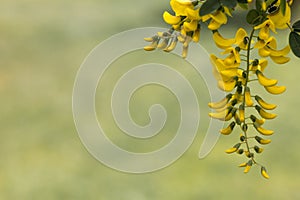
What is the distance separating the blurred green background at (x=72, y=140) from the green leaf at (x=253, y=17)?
4.48ft

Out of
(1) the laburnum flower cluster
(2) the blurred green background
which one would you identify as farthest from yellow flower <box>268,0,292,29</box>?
(2) the blurred green background

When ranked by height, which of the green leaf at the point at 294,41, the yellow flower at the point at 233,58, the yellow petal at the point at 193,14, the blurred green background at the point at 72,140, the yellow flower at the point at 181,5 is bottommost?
the yellow flower at the point at 233,58

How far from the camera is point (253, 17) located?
0.56 m

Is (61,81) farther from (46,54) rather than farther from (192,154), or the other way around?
(192,154)

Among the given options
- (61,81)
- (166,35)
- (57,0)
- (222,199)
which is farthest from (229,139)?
(57,0)

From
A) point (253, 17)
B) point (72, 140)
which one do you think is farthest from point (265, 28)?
point (72, 140)

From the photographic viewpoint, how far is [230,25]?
3.15 meters

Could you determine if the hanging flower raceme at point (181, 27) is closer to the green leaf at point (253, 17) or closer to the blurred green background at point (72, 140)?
the green leaf at point (253, 17)

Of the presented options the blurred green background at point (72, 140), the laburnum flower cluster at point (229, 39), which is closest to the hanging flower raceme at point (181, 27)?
the laburnum flower cluster at point (229, 39)

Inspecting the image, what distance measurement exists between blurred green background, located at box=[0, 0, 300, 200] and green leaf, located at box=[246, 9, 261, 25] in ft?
4.48

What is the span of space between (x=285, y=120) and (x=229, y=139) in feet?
0.85

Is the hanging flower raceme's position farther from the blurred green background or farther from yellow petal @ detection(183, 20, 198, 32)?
the blurred green background

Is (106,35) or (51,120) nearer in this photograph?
(51,120)

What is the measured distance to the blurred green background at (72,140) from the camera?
194 centimetres
